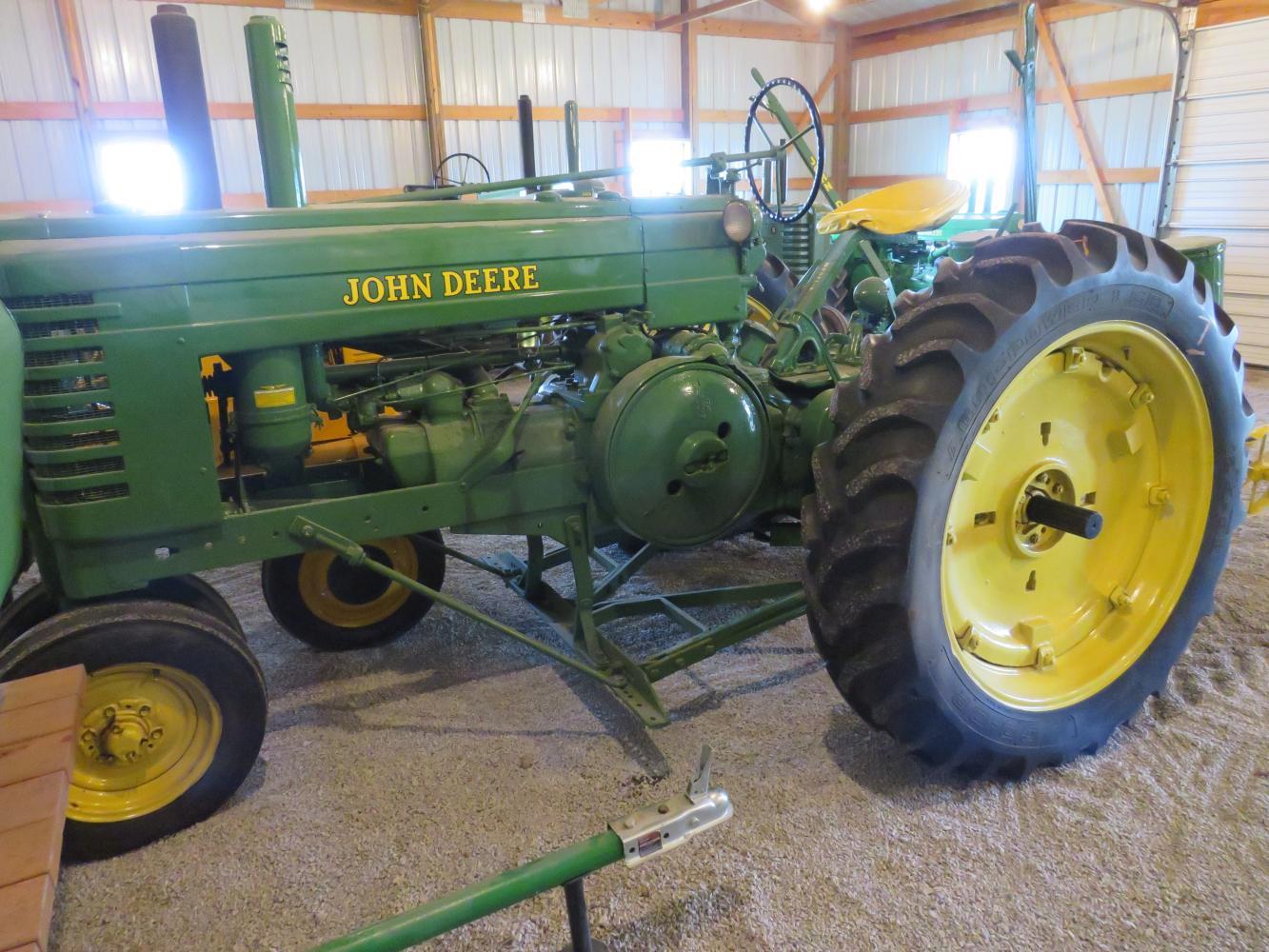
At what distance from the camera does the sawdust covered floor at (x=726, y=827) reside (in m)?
1.67

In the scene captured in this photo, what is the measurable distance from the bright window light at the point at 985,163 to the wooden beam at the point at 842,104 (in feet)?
5.32

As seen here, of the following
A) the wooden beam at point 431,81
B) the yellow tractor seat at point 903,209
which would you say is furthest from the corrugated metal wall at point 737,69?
the yellow tractor seat at point 903,209

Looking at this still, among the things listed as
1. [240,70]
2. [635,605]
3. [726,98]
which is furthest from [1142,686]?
[726,98]

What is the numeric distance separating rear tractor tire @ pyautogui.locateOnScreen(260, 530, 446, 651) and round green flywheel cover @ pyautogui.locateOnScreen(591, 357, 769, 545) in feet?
2.56

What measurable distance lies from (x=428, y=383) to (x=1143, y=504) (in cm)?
173

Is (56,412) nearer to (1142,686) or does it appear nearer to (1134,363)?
(1134,363)

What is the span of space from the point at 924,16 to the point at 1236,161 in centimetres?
429

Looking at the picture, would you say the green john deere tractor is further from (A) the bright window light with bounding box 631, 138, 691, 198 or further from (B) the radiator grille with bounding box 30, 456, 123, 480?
(A) the bright window light with bounding box 631, 138, 691, 198

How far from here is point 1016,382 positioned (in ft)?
6.19

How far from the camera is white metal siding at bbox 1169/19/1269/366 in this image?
7305 millimetres

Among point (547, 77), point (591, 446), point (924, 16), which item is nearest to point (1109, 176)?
point (924, 16)

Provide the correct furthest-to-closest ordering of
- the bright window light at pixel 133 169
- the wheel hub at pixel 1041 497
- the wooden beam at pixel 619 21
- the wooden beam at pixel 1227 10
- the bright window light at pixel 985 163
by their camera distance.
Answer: the bright window light at pixel 985 163 → the wooden beam at pixel 619 21 → the bright window light at pixel 133 169 → the wooden beam at pixel 1227 10 → the wheel hub at pixel 1041 497

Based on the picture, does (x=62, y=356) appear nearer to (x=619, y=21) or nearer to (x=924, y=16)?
(x=619, y=21)

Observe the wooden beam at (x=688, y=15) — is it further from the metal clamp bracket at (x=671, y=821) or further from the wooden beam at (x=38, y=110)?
the metal clamp bracket at (x=671, y=821)
